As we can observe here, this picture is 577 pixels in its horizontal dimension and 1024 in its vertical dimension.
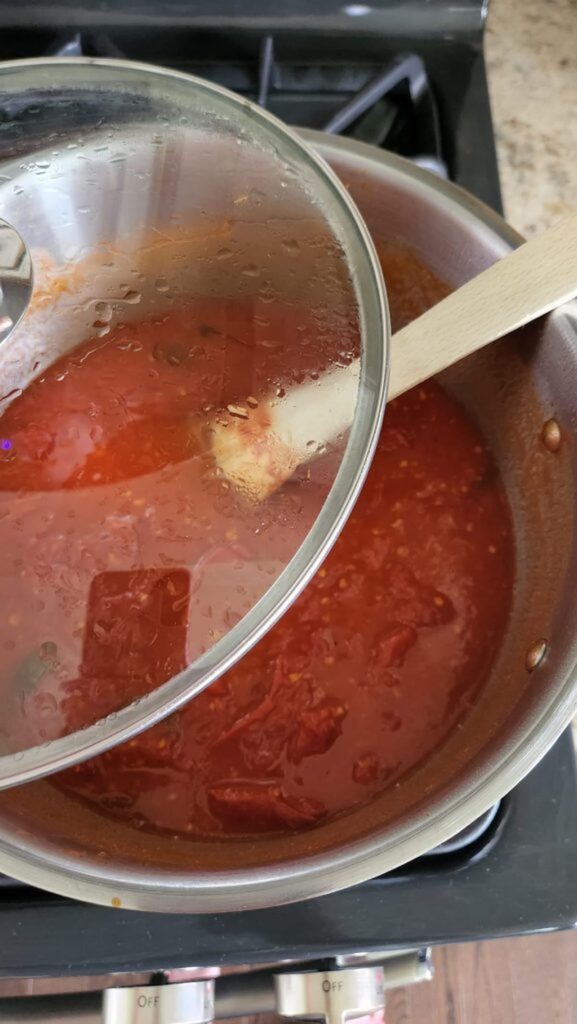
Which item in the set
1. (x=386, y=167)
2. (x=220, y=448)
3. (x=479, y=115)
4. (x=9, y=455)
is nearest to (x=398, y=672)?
(x=220, y=448)

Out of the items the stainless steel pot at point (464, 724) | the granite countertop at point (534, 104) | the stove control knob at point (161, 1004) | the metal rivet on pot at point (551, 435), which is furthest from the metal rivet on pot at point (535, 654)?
the granite countertop at point (534, 104)

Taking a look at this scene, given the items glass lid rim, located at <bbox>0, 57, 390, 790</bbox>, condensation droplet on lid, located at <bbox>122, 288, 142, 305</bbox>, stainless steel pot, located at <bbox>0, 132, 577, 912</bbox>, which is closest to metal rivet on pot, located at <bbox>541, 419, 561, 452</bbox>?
stainless steel pot, located at <bbox>0, 132, 577, 912</bbox>

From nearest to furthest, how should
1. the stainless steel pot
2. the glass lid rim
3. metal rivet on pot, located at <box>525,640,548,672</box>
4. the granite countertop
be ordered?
the glass lid rim → the stainless steel pot → metal rivet on pot, located at <box>525,640,548,672</box> → the granite countertop

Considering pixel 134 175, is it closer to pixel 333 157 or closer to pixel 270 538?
pixel 333 157

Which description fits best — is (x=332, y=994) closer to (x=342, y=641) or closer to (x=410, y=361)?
(x=342, y=641)

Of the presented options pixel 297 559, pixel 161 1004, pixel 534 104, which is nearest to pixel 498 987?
pixel 161 1004

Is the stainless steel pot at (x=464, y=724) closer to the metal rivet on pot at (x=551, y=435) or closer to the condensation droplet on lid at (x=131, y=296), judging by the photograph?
the metal rivet on pot at (x=551, y=435)

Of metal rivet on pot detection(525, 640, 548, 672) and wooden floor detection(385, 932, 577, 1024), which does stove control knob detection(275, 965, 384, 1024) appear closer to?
wooden floor detection(385, 932, 577, 1024)
